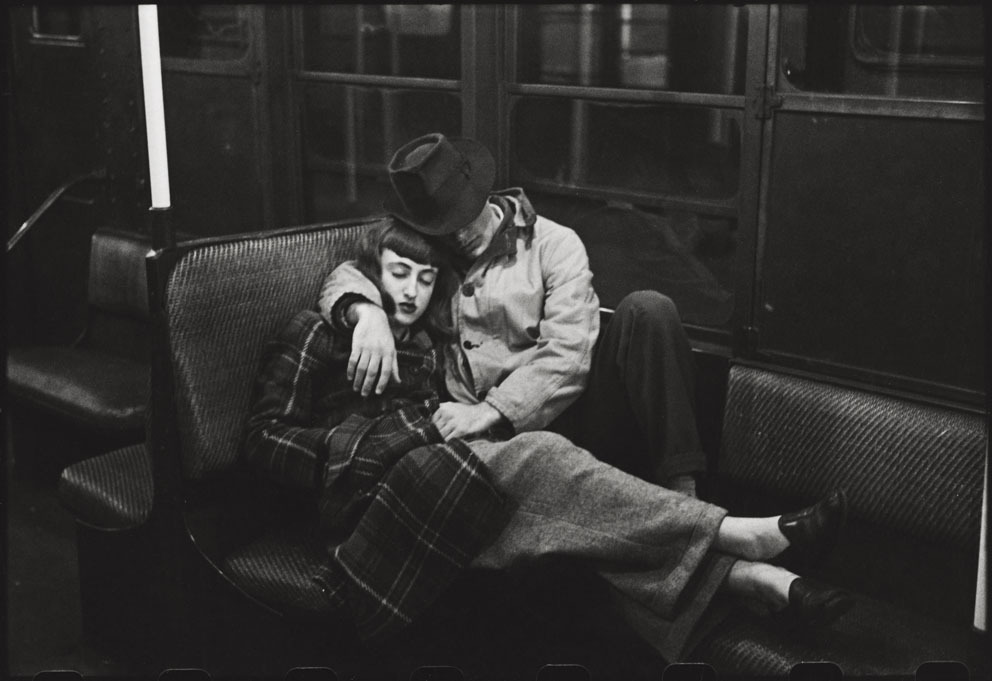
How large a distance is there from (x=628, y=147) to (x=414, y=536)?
1.31 m

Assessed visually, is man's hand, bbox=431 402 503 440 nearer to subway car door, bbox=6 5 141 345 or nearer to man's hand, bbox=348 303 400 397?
man's hand, bbox=348 303 400 397

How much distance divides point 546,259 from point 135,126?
2433mm

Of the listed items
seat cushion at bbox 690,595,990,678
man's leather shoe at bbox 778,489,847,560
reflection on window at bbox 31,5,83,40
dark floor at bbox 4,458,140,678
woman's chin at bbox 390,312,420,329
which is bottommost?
dark floor at bbox 4,458,140,678

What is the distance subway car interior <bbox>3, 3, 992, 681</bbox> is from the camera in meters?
2.48

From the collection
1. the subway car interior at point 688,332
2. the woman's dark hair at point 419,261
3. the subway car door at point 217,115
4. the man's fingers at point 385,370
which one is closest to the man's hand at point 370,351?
the man's fingers at point 385,370

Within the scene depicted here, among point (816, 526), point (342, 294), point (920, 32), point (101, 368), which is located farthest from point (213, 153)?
point (816, 526)

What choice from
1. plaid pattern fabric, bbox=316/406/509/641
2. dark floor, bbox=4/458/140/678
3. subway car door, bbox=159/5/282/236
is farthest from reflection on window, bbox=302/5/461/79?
dark floor, bbox=4/458/140/678

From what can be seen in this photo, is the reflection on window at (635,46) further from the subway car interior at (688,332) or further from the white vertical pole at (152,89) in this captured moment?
the white vertical pole at (152,89)

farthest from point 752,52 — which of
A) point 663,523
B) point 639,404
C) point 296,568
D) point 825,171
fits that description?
point 296,568

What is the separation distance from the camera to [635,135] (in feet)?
10.3

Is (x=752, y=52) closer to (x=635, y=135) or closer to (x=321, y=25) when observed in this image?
(x=635, y=135)

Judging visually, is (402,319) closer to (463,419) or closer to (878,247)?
(463,419)

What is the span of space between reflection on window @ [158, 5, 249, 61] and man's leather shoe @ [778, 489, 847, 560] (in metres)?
2.74

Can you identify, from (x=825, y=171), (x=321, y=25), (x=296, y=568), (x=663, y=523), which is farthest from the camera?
(x=321, y=25)
